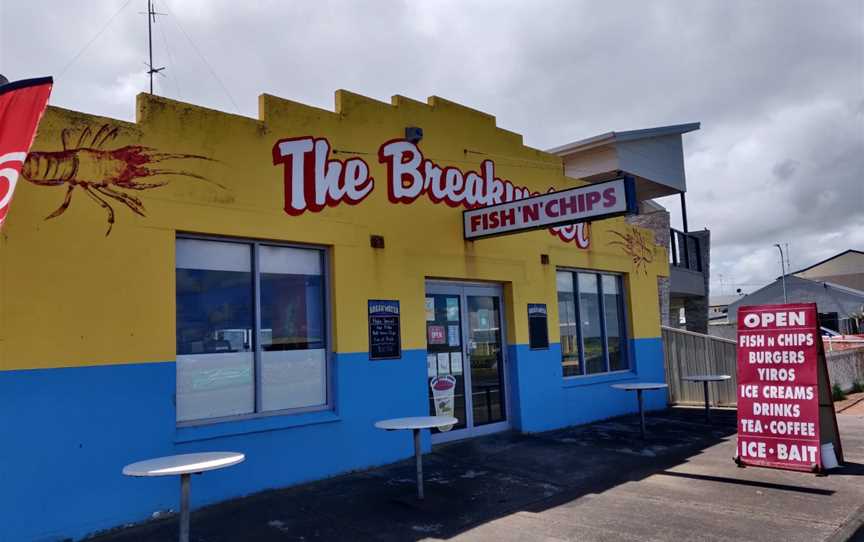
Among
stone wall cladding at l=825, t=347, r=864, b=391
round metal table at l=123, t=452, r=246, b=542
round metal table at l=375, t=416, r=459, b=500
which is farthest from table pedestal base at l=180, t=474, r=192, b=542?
stone wall cladding at l=825, t=347, r=864, b=391

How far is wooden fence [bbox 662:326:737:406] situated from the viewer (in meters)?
12.6

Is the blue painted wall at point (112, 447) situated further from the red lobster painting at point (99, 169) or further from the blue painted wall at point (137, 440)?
the red lobster painting at point (99, 169)

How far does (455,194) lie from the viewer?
8.88 meters

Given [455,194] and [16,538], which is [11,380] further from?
[455,194]

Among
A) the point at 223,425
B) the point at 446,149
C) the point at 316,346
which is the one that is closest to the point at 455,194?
the point at 446,149

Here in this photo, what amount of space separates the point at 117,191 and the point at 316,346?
2.69 meters

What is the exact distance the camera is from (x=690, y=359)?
12852mm

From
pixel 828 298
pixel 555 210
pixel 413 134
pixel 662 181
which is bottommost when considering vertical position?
pixel 828 298

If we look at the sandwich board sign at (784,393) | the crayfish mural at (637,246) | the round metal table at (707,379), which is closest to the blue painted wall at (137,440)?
the sandwich board sign at (784,393)

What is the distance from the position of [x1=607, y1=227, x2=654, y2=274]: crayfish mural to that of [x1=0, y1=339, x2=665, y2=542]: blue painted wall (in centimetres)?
582

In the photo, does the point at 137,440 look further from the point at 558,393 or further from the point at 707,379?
the point at 707,379

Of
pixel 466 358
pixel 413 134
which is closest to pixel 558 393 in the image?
pixel 466 358

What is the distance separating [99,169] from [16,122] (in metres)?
1.19

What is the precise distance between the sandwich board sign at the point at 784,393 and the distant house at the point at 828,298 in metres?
38.4
